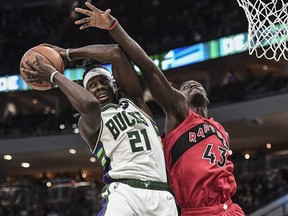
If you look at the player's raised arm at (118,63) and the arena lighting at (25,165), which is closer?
the player's raised arm at (118,63)

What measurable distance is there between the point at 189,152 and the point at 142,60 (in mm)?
732

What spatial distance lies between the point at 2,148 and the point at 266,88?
8.14 m

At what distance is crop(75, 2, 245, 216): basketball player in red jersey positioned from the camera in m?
4.12

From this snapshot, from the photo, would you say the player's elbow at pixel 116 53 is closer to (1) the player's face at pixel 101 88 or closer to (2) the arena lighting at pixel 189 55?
(1) the player's face at pixel 101 88

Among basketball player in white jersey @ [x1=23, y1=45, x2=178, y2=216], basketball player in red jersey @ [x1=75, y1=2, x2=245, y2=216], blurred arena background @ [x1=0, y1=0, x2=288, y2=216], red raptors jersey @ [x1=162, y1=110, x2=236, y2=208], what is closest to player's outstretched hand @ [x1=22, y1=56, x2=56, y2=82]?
basketball player in white jersey @ [x1=23, y1=45, x2=178, y2=216]

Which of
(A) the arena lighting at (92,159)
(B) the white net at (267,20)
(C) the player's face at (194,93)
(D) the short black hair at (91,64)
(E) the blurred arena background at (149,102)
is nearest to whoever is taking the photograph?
(D) the short black hair at (91,64)

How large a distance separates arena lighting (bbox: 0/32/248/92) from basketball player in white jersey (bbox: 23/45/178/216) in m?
12.9

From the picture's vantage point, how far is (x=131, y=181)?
12.2ft

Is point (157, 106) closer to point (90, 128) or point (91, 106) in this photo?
point (90, 128)

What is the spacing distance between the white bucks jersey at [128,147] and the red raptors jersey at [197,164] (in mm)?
401

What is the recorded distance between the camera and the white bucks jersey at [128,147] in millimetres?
3732

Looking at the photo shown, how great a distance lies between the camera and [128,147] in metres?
3.74

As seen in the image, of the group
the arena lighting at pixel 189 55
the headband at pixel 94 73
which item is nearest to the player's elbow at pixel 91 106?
the headband at pixel 94 73

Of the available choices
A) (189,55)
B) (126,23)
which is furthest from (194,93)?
(126,23)
